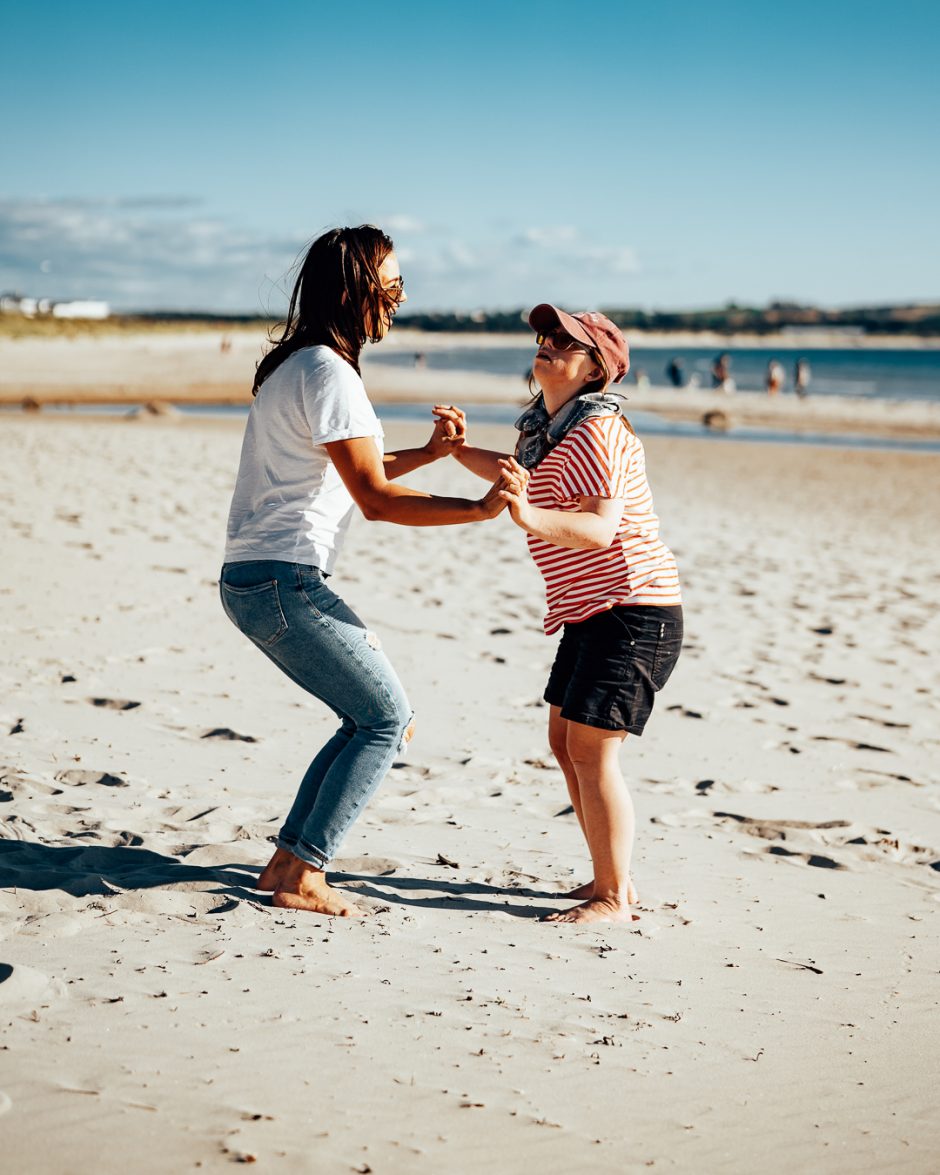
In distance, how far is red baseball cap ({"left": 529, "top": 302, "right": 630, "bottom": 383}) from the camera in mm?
3400

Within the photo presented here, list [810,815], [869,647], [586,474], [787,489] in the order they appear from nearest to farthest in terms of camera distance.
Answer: [586,474], [810,815], [869,647], [787,489]

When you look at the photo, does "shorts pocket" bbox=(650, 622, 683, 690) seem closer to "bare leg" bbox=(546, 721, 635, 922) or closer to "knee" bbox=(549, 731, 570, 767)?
"bare leg" bbox=(546, 721, 635, 922)

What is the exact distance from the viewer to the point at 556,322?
136 inches

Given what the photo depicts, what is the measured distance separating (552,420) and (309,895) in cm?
156

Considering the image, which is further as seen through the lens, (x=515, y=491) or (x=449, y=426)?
(x=449, y=426)

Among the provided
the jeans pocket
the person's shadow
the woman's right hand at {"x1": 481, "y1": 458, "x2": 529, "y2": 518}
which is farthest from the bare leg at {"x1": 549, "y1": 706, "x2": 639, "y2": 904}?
the jeans pocket

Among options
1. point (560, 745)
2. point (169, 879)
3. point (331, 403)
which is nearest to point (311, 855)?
point (169, 879)

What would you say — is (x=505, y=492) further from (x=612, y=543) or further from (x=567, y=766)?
(x=567, y=766)

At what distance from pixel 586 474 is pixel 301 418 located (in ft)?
2.67

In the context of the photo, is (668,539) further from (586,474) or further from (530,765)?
(586,474)

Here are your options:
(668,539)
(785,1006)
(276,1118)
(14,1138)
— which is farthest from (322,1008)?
(668,539)

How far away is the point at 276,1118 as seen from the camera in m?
2.32

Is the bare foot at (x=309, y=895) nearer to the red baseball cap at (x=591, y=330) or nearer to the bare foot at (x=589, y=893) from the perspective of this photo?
the bare foot at (x=589, y=893)

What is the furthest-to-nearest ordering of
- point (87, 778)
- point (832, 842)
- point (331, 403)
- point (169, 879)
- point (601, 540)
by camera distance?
point (87, 778) < point (832, 842) < point (169, 879) < point (601, 540) < point (331, 403)
